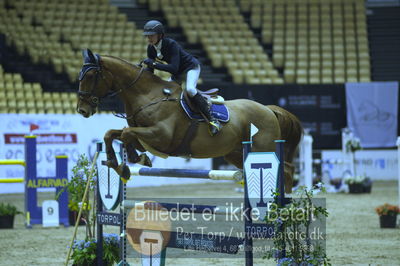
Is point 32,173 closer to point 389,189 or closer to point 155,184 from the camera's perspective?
point 155,184

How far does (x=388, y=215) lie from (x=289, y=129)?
3.18 m

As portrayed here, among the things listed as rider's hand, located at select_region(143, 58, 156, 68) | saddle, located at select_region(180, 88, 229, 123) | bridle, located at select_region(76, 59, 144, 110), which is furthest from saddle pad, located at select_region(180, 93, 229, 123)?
bridle, located at select_region(76, 59, 144, 110)

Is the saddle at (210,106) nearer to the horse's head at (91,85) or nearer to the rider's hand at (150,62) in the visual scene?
the rider's hand at (150,62)

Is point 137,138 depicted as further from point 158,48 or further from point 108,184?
point 158,48

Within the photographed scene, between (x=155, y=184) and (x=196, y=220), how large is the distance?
7726 millimetres

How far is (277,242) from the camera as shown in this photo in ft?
14.9

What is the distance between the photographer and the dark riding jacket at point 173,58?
5.92m

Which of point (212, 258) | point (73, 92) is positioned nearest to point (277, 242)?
point (212, 258)

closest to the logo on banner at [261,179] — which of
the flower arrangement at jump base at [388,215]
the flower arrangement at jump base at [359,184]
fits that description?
the flower arrangement at jump base at [388,215]

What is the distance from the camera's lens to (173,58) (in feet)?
19.6

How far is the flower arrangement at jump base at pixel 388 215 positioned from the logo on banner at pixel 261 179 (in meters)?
5.16

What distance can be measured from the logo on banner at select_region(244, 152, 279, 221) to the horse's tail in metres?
2.26

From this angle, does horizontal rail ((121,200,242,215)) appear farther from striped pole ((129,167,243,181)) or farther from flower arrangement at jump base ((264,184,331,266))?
flower arrangement at jump base ((264,184,331,266))

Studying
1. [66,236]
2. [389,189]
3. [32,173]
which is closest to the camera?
[66,236]
